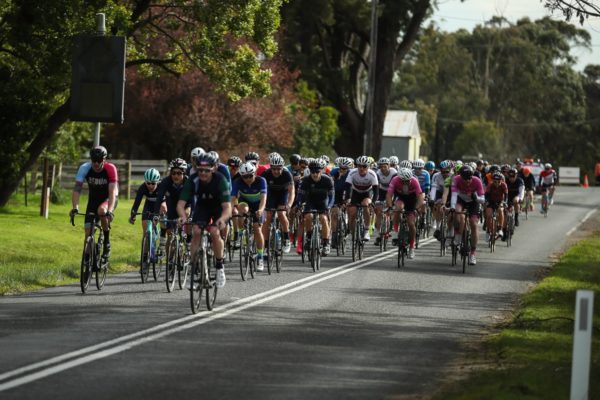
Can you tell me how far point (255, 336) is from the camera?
1377 cm

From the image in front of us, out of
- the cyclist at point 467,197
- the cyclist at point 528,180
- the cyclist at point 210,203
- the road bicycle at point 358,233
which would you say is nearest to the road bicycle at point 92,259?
the cyclist at point 210,203

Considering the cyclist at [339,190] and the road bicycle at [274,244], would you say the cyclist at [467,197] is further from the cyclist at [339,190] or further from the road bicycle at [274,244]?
the road bicycle at [274,244]

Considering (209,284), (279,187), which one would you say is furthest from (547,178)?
(209,284)

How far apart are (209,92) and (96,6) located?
78.6 ft

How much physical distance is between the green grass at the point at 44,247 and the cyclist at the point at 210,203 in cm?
326

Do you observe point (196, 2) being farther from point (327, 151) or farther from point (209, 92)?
point (327, 151)

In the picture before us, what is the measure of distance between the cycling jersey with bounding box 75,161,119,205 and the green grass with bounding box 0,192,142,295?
157 cm

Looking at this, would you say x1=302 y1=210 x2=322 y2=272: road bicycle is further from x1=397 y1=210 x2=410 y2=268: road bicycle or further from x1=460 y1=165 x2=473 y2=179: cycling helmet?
x1=460 y1=165 x2=473 y2=179: cycling helmet

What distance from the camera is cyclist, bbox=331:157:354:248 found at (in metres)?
26.9

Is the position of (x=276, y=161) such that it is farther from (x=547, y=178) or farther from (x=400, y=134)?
(x=400, y=134)

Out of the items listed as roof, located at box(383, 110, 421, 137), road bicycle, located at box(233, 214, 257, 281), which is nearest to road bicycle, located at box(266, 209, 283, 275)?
road bicycle, located at box(233, 214, 257, 281)

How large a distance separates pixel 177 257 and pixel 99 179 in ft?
4.79

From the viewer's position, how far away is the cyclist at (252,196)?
20.9m

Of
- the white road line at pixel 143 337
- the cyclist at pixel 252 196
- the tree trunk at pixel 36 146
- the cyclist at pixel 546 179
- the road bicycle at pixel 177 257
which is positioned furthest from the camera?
the cyclist at pixel 546 179
